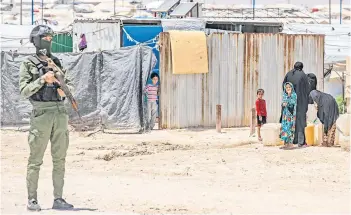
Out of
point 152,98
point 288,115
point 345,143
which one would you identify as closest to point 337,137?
point 345,143

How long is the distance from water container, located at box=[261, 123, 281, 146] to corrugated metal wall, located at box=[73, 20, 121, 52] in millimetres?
6614

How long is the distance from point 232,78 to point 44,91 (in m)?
10.6

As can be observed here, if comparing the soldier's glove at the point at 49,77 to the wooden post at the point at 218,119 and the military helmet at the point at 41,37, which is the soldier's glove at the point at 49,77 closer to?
the military helmet at the point at 41,37

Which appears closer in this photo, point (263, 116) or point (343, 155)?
point (343, 155)

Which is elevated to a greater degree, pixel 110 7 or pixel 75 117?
pixel 110 7

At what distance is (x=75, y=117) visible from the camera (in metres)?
17.5

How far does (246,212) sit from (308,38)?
36.2 feet

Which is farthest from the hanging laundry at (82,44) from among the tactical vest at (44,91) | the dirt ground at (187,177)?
the tactical vest at (44,91)

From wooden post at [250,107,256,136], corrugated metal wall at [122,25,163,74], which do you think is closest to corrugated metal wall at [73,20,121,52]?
corrugated metal wall at [122,25,163,74]

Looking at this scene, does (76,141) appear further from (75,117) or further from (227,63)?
(227,63)

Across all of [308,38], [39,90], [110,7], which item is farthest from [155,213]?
[110,7]

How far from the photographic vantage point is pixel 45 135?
7.70 m

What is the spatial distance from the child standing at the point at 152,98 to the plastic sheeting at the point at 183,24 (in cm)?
349

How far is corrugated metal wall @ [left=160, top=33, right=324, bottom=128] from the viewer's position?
56.6ft
